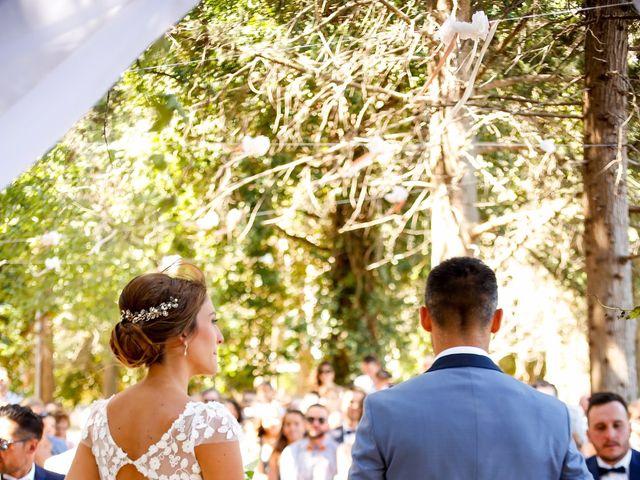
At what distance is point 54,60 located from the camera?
238cm

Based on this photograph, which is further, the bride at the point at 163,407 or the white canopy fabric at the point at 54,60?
the bride at the point at 163,407

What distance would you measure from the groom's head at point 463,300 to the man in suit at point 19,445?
335 centimetres

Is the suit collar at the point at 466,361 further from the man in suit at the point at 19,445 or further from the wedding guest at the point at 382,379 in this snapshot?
the wedding guest at the point at 382,379

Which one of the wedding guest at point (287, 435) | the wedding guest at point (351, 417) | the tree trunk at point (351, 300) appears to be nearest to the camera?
the wedding guest at point (287, 435)

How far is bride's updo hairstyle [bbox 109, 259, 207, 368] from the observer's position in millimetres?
2965

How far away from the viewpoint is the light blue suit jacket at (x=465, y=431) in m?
2.70

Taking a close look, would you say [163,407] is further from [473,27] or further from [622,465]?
[622,465]

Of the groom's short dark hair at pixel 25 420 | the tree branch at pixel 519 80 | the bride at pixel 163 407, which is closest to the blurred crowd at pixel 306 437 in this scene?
the groom's short dark hair at pixel 25 420

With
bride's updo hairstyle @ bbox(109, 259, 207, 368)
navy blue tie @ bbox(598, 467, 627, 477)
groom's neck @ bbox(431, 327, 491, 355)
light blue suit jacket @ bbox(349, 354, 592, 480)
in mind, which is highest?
bride's updo hairstyle @ bbox(109, 259, 207, 368)

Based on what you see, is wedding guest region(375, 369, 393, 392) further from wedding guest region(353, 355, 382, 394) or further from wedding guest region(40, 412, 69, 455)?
wedding guest region(40, 412, 69, 455)

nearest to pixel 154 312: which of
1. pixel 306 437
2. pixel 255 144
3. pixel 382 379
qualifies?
pixel 255 144

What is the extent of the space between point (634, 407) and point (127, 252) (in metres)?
7.30

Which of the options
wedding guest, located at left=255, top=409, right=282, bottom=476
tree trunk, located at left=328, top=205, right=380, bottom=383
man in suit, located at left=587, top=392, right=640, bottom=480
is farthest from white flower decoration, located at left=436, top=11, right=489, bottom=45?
tree trunk, located at left=328, top=205, right=380, bottom=383

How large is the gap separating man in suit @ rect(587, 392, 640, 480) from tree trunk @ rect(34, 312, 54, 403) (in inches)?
627
